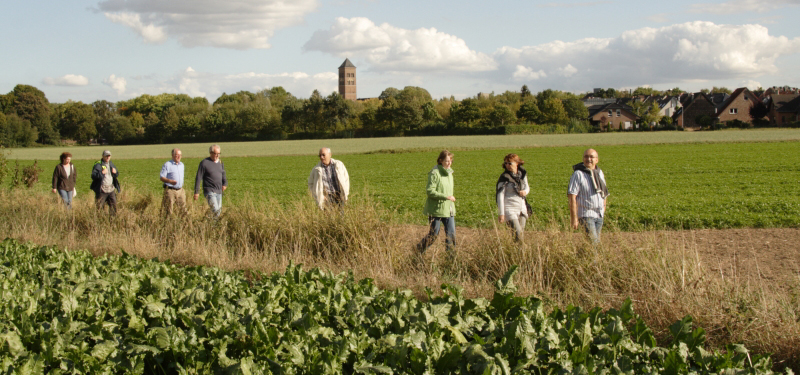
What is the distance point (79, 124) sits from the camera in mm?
103750

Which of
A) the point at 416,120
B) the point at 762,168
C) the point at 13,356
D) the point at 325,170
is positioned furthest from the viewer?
the point at 416,120

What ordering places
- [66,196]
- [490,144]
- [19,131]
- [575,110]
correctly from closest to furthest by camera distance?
[66,196], [490,144], [19,131], [575,110]

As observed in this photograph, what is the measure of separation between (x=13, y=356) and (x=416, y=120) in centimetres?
9689

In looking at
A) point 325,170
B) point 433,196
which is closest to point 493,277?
point 433,196

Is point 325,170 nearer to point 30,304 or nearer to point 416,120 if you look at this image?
point 30,304

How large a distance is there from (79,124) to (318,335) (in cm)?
11527

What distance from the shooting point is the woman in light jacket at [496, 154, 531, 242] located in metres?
7.95

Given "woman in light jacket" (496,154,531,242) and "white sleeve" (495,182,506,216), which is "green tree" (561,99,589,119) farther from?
"white sleeve" (495,182,506,216)

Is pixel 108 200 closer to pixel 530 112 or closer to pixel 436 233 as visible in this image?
pixel 436 233

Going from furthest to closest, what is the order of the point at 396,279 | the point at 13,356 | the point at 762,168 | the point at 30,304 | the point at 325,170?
1. the point at 762,168
2. the point at 325,170
3. the point at 396,279
4. the point at 30,304
5. the point at 13,356

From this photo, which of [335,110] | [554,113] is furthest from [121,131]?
[554,113]

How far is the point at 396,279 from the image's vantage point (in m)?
6.74

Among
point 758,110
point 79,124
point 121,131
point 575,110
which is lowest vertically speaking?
point 121,131

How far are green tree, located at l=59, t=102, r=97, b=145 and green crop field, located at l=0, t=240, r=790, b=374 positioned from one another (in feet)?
370
